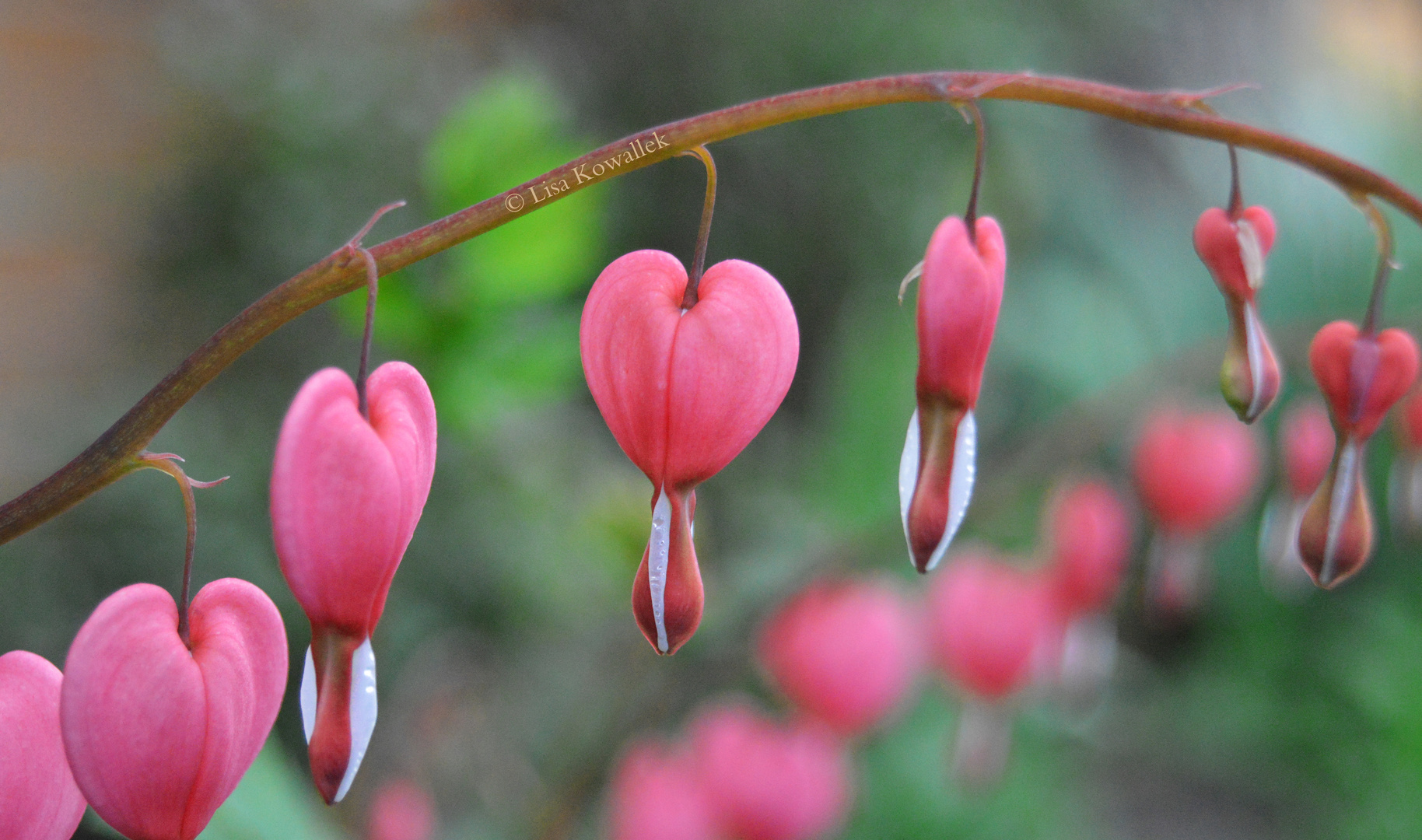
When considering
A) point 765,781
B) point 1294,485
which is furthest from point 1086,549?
point 765,781

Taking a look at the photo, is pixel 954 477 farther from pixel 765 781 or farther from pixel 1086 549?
pixel 1086 549

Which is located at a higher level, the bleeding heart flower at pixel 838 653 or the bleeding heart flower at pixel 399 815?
the bleeding heart flower at pixel 399 815

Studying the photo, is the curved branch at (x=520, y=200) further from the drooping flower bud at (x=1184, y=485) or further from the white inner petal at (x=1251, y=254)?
the drooping flower bud at (x=1184, y=485)

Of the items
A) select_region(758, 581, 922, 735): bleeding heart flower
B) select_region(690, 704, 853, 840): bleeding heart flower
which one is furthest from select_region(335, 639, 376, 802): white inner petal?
select_region(758, 581, 922, 735): bleeding heart flower

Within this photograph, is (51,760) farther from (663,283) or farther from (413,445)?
(663,283)

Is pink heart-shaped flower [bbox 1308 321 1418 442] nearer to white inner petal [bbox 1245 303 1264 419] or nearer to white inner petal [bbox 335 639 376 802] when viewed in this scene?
white inner petal [bbox 1245 303 1264 419]

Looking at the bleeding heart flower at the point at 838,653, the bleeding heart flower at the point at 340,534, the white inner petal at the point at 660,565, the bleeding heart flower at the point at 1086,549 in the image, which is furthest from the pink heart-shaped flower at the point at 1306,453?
the bleeding heart flower at the point at 340,534

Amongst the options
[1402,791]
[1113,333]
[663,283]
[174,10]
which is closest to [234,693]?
[663,283]
